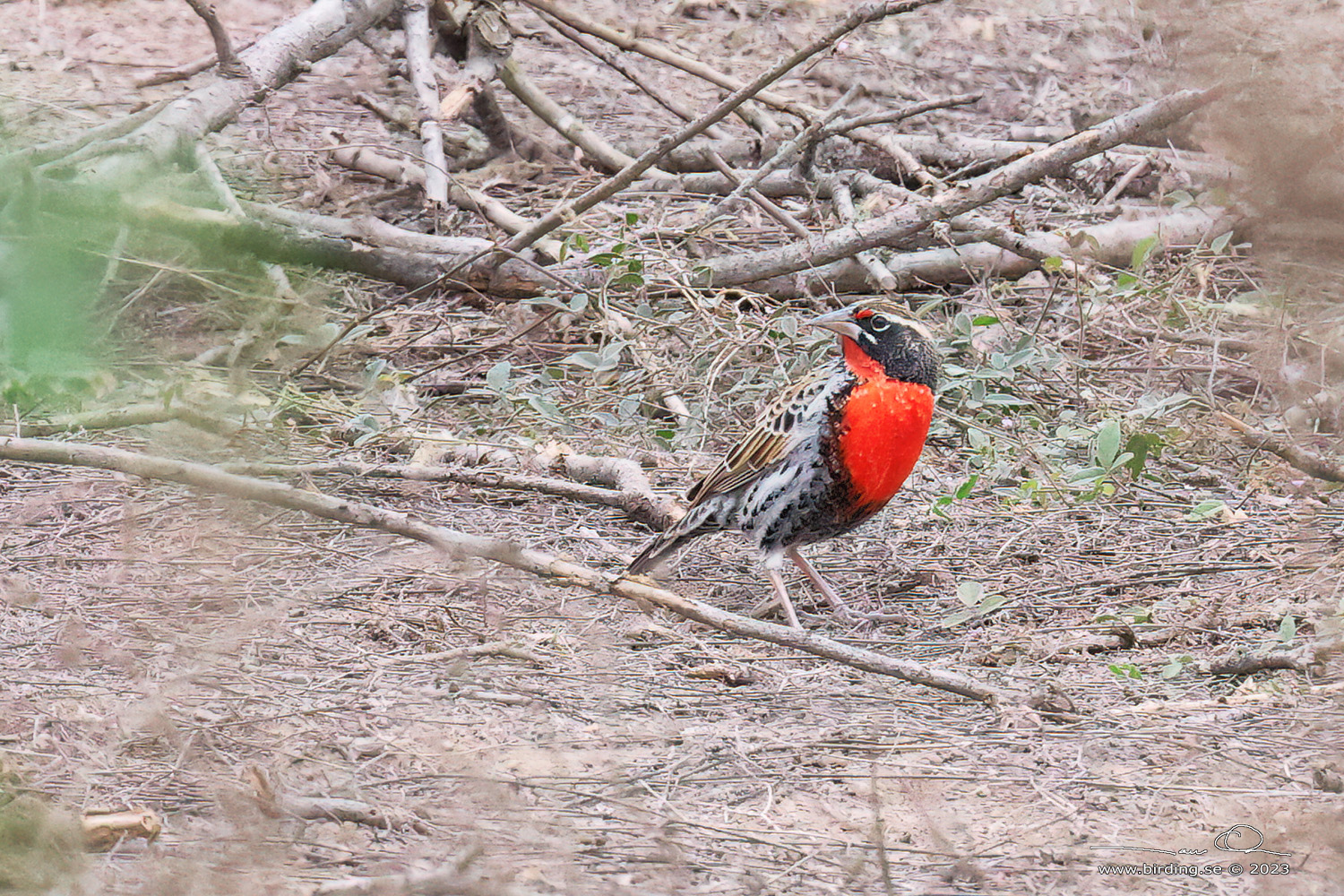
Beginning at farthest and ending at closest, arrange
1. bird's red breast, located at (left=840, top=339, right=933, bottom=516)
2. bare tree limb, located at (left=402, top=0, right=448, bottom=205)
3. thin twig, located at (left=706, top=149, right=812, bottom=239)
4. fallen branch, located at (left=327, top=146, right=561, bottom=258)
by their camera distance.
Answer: bare tree limb, located at (left=402, top=0, right=448, bottom=205) → fallen branch, located at (left=327, top=146, right=561, bottom=258) → thin twig, located at (left=706, top=149, right=812, bottom=239) → bird's red breast, located at (left=840, top=339, right=933, bottom=516)

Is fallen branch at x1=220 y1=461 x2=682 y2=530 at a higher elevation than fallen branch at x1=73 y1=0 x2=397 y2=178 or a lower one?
lower

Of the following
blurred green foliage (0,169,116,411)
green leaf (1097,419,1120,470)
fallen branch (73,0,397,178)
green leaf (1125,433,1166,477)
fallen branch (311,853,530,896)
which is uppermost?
blurred green foliage (0,169,116,411)

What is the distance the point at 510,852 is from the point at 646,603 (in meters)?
1.85

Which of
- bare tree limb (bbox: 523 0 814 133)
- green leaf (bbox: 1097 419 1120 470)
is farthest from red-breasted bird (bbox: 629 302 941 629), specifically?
bare tree limb (bbox: 523 0 814 133)

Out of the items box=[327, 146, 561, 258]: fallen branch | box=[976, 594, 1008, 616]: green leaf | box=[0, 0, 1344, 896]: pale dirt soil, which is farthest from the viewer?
box=[327, 146, 561, 258]: fallen branch

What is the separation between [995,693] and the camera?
12.5ft

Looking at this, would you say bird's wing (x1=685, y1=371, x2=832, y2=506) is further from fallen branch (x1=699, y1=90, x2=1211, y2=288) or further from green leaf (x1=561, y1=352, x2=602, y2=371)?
fallen branch (x1=699, y1=90, x2=1211, y2=288)

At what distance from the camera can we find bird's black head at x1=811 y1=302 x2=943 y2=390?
4660 millimetres

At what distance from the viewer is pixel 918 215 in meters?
6.50

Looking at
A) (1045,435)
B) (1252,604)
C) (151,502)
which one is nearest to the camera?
(1252,604)

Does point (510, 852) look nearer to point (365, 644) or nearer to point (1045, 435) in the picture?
point (365, 644)

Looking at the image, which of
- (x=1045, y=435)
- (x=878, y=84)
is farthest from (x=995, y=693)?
(x=878, y=84)

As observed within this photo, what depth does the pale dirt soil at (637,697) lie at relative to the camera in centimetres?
277

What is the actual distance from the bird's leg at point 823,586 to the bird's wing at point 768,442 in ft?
1.27
